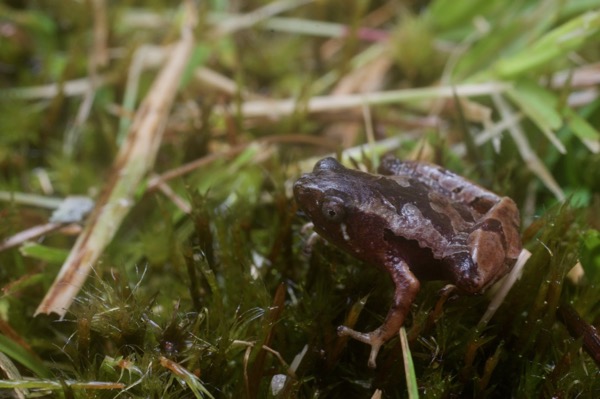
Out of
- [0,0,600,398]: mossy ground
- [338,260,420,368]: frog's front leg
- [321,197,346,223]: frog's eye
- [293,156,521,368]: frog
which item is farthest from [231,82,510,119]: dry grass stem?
[338,260,420,368]: frog's front leg

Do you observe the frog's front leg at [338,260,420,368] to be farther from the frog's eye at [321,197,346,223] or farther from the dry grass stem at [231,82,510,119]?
the dry grass stem at [231,82,510,119]

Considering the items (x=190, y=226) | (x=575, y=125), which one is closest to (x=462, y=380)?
(x=190, y=226)

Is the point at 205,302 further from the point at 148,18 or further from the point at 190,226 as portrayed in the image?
the point at 148,18

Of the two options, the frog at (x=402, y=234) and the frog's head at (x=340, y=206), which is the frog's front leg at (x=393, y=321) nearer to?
the frog at (x=402, y=234)

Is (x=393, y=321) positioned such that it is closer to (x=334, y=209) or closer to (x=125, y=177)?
(x=334, y=209)

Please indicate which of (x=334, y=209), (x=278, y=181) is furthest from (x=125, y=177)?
(x=334, y=209)

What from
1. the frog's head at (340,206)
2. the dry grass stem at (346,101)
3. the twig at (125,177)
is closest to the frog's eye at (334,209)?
the frog's head at (340,206)

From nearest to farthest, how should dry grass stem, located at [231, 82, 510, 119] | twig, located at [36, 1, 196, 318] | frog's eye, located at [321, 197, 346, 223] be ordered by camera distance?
frog's eye, located at [321, 197, 346, 223] < twig, located at [36, 1, 196, 318] < dry grass stem, located at [231, 82, 510, 119]
